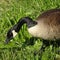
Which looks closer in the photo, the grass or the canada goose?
the grass

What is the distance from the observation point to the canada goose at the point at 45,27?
511 centimetres

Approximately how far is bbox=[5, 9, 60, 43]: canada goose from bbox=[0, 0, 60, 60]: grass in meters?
0.21

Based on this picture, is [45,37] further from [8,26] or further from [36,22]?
[8,26]

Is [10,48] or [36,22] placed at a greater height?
[36,22]

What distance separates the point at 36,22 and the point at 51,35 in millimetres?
323

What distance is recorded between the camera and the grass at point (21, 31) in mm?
4930

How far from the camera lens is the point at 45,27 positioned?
5117 millimetres

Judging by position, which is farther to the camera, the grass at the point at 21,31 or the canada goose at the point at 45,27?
the canada goose at the point at 45,27

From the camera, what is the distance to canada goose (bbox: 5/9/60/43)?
5.11m

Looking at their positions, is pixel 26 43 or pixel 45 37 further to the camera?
pixel 26 43

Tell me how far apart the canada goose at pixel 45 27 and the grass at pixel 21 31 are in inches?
8.3

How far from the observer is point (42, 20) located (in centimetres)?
520

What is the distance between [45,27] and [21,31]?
0.71m

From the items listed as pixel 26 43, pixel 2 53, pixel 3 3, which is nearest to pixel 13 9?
pixel 3 3
